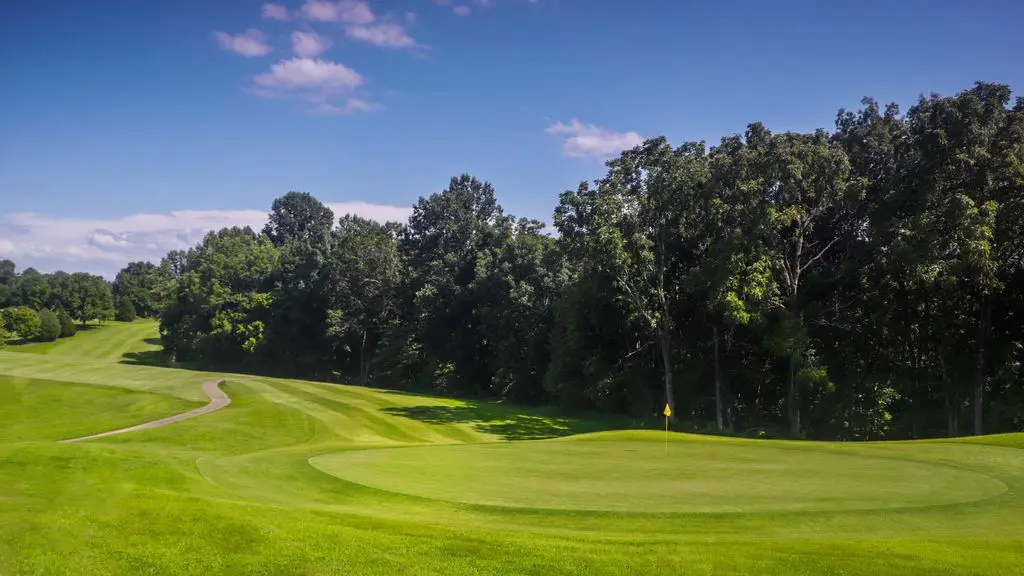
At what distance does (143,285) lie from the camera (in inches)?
6048

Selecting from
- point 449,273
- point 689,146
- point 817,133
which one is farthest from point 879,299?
point 449,273

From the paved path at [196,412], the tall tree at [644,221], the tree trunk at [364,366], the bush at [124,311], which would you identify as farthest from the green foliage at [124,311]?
the tall tree at [644,221]

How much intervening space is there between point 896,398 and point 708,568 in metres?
35.3

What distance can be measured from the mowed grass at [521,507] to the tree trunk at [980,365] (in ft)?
51.4

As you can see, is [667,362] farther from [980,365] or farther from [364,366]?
[364,366]

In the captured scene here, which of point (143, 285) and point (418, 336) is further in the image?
point (143, 285)

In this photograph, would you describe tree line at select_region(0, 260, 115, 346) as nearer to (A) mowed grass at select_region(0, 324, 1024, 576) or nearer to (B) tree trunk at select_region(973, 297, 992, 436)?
(A) mowed grass at select_region(0, 324, 1024, 576)

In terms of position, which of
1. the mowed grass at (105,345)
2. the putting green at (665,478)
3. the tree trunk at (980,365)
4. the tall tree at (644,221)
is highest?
the tall tree at (644,221)

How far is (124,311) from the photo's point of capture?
133m

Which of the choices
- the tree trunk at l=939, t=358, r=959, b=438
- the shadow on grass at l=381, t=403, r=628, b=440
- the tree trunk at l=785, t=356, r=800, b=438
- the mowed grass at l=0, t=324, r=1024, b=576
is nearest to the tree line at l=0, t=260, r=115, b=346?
the shadow on grass at l=381, t=403, r=628, b=440

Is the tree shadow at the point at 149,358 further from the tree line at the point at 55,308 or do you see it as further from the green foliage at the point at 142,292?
the green foliage at the point at 142,292

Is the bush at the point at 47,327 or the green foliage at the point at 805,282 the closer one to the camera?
the green foliage at the point at 805,282

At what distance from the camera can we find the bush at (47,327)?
3925 inches

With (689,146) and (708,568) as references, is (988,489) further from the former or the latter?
(689,146)
